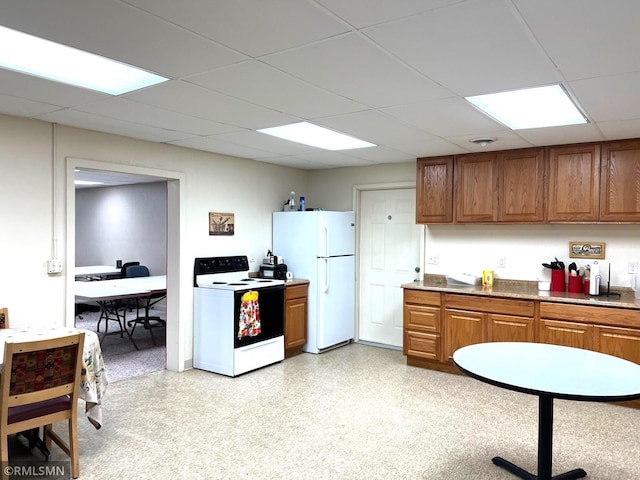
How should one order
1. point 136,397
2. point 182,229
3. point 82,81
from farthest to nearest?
point 182,229 < point 136,397 < point 82,81

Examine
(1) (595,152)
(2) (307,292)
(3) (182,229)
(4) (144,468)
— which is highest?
(1) (595,152)

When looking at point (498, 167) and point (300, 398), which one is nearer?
point (300, 398)

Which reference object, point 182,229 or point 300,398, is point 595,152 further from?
point 182,229

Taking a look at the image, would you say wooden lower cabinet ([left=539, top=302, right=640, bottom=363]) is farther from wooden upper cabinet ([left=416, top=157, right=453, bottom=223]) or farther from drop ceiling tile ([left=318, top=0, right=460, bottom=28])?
drop ceiling tile ([left=318, top=0, right=460, bottom=28])

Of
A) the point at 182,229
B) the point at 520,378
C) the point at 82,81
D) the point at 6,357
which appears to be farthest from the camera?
the point at 182,229

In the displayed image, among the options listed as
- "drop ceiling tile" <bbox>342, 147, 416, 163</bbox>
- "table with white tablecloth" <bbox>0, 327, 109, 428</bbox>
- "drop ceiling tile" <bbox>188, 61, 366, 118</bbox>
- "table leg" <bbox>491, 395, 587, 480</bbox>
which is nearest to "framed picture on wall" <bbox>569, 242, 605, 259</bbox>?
"drop ceiling tile" <bbox>342, 147, 416, 163</bbox>

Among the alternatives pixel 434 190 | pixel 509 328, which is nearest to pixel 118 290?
pixel 434 190

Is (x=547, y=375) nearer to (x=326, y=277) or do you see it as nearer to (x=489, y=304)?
(x=489, y=304)

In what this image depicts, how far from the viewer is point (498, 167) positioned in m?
4.65

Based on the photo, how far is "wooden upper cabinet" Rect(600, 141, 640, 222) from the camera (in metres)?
4.00

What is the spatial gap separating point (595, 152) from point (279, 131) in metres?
2.80

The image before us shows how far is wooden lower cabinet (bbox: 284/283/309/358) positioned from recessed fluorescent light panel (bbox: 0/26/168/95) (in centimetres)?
294

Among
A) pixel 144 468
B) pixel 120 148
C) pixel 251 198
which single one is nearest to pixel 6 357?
pixel 144 468

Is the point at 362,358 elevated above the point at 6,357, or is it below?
below
